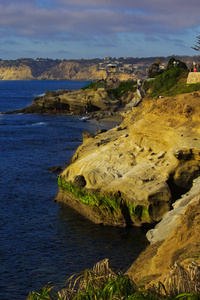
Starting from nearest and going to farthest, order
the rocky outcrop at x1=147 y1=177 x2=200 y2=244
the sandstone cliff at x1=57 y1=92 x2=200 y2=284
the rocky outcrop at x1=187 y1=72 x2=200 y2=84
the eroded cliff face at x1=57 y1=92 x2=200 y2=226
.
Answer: the rocky outcrop at x1=147 y1=177 x2=200 y2=244
the sandstone cliff at x1=57 y1=92 x2=200 y2=284
the eroded cliff face at x1=57 y1=92 x2=200 y2=226
the rocky outcrop at x1=187 y1=72 x2=200 y2=84

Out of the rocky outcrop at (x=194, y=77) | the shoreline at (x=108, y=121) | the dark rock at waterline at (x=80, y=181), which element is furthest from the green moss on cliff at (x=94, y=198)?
the shoreline at (x=108, y=121)

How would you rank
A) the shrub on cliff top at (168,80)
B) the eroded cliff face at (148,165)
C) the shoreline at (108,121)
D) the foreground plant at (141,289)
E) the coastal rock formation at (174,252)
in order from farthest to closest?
1. the shrub on cliff top at (168,80)
2. the shoreline at (108,121)
3. the eroded cliff face at (148,165)
4. the coastal rock formation at (174,252)
5. the foreground plant at (141,289)

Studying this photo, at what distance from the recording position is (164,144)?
92.4ft

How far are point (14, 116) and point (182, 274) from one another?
89.5m

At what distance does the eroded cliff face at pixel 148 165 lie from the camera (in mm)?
24938

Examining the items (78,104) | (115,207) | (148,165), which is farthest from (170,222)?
(78,104)

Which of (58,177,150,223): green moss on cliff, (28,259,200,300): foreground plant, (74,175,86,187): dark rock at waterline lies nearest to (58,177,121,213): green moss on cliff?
(58,177,150,223): green moss on cliff

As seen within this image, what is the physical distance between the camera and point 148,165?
2698 cm

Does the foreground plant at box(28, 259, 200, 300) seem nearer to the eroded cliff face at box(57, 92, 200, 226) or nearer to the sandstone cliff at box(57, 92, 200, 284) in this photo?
the sandstone cliff at box(57, 92, 200, 284)

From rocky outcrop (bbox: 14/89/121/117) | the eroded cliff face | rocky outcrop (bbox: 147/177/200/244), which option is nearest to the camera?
rocky outcrop (bbox: 147/177/200/244)

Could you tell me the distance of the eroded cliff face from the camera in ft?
81.8

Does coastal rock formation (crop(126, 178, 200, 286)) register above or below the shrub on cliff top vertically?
below

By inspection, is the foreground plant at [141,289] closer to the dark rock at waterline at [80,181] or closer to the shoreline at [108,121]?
the dark rock at waterline at [80,181]

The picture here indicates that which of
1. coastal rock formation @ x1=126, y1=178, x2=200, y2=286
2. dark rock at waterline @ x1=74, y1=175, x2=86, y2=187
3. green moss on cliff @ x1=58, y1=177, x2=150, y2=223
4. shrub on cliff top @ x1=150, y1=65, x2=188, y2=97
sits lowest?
green moss on cliff @ x1=58, y1=177, x2=150, y2=223
